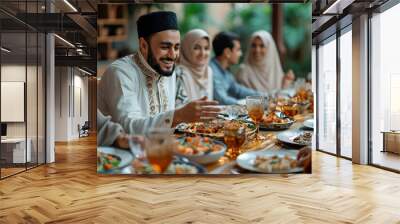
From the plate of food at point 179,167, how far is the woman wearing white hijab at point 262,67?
92 centimetres

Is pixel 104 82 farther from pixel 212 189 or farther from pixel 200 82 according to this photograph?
pixel 212 189

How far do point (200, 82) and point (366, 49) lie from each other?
4163 millimetres

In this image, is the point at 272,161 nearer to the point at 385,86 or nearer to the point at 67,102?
the point at 385,86

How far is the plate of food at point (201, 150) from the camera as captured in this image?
348 centimetres

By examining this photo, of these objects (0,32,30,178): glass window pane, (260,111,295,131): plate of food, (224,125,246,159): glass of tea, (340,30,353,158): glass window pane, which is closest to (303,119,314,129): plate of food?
(260,111,295,131): plate of food

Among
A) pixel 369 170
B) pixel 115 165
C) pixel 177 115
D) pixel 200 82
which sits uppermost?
pixel 200 82

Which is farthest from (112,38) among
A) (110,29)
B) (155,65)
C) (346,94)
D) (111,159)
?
(346,94)

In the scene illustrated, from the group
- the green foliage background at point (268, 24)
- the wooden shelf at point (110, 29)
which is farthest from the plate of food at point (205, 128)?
the wooden shelf at point (110, 29)

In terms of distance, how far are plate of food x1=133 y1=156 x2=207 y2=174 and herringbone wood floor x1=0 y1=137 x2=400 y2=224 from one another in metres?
0.36

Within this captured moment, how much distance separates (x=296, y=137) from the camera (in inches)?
153

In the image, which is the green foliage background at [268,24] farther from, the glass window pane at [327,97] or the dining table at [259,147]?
the glass window pane at [327,97]

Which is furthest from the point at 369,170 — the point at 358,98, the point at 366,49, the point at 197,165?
the point at 197,165

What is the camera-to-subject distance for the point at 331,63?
802cm

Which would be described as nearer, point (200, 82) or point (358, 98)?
point (200, 82)
